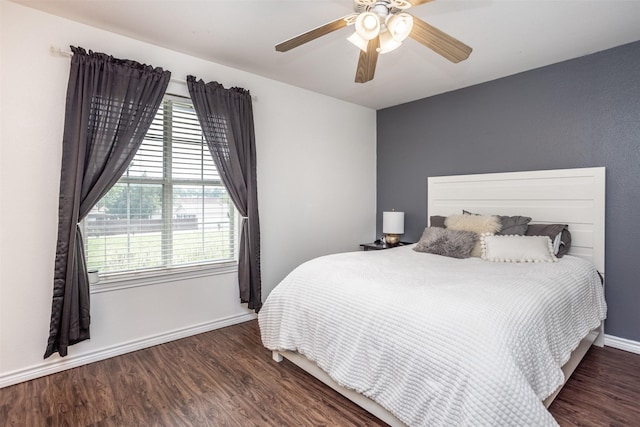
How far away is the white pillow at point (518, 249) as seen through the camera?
8.82ft

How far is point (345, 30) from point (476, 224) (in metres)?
2.07

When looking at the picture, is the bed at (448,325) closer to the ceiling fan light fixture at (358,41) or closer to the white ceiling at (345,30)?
the white ceiling at (345,30)

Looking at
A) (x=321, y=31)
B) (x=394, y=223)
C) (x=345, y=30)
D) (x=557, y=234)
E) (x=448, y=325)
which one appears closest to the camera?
(x=448, y=325)

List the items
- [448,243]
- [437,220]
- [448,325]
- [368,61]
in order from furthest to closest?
[437,220] → [448,243] → [368,61] → [448,325]

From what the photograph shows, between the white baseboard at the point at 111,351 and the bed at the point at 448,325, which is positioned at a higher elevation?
the bed at the point at 448,325

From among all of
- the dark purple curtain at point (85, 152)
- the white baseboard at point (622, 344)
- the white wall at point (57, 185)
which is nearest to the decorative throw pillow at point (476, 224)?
the white baseboard at point (622, 344)

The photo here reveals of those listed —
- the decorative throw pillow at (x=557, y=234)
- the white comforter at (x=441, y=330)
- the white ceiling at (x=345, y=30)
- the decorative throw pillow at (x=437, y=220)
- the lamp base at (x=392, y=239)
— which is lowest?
the white comforter at (x=441, y=330)

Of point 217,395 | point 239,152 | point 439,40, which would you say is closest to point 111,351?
point 217,395

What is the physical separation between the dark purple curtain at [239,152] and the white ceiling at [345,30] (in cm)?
35

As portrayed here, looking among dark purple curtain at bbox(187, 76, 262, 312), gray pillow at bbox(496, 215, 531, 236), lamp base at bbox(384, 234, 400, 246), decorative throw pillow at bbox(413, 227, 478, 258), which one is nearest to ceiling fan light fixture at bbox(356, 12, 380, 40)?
dark purple curtain at bbox(187, 76, 262, 312)

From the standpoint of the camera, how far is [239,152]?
319 centimetres

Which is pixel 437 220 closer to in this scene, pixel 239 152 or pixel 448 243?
pixel 448 243

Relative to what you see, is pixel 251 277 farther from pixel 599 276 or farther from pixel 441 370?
pixel 599 276

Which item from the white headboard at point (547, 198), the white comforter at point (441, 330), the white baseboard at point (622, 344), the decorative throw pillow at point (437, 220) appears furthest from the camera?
the decorative throw pillow at point (437, 220)
